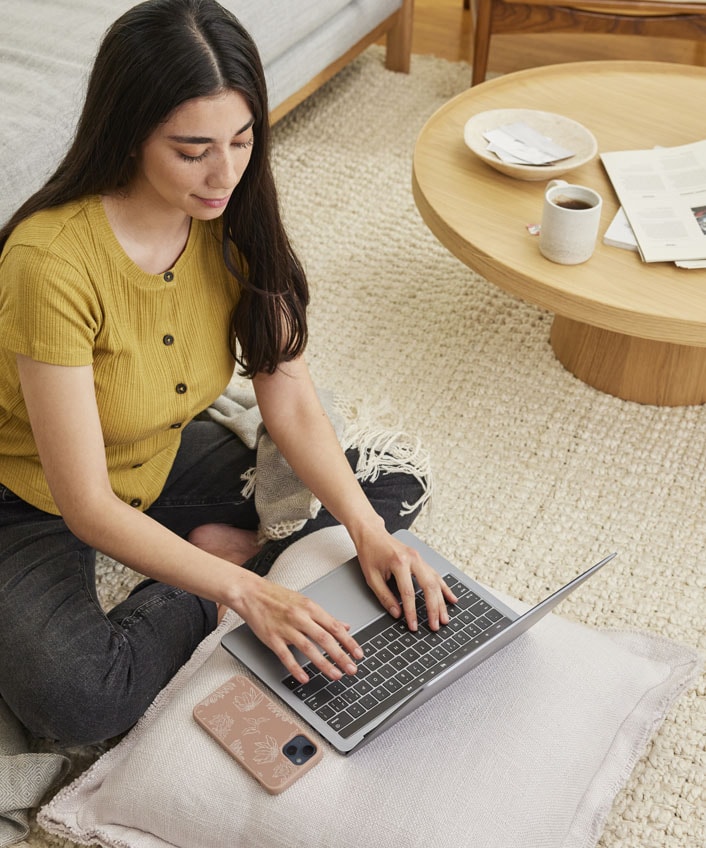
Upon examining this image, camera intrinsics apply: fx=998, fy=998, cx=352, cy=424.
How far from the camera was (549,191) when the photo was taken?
5.45 feet

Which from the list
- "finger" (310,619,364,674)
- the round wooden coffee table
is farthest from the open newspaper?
"finger" (310,619,364,674)

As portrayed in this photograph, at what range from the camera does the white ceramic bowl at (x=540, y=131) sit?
6.04ft

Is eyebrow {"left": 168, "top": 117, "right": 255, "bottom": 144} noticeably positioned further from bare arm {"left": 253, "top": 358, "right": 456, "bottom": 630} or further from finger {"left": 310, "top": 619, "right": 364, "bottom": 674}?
finger {"left": 310, "top": 619, "right": 364, "bottom": 674}

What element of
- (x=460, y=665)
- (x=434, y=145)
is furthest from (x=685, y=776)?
(x=434, y=145)

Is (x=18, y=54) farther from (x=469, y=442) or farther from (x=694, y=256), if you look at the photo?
(x=694, y=256)

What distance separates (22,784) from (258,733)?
Answer: 332 mm

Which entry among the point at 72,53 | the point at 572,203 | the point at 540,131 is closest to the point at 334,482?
the point at 572,203

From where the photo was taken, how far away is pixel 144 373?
121cm

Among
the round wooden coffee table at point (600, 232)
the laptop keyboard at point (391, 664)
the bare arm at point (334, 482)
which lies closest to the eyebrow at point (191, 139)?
the bare arm at point (334, 482)

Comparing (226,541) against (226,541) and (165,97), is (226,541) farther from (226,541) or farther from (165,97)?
(165,97)

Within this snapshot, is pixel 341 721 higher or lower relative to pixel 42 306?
lower

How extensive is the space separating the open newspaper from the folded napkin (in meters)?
1.17

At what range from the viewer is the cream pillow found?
1.04 metres

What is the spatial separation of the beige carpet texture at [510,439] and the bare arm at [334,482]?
37 centimetres
